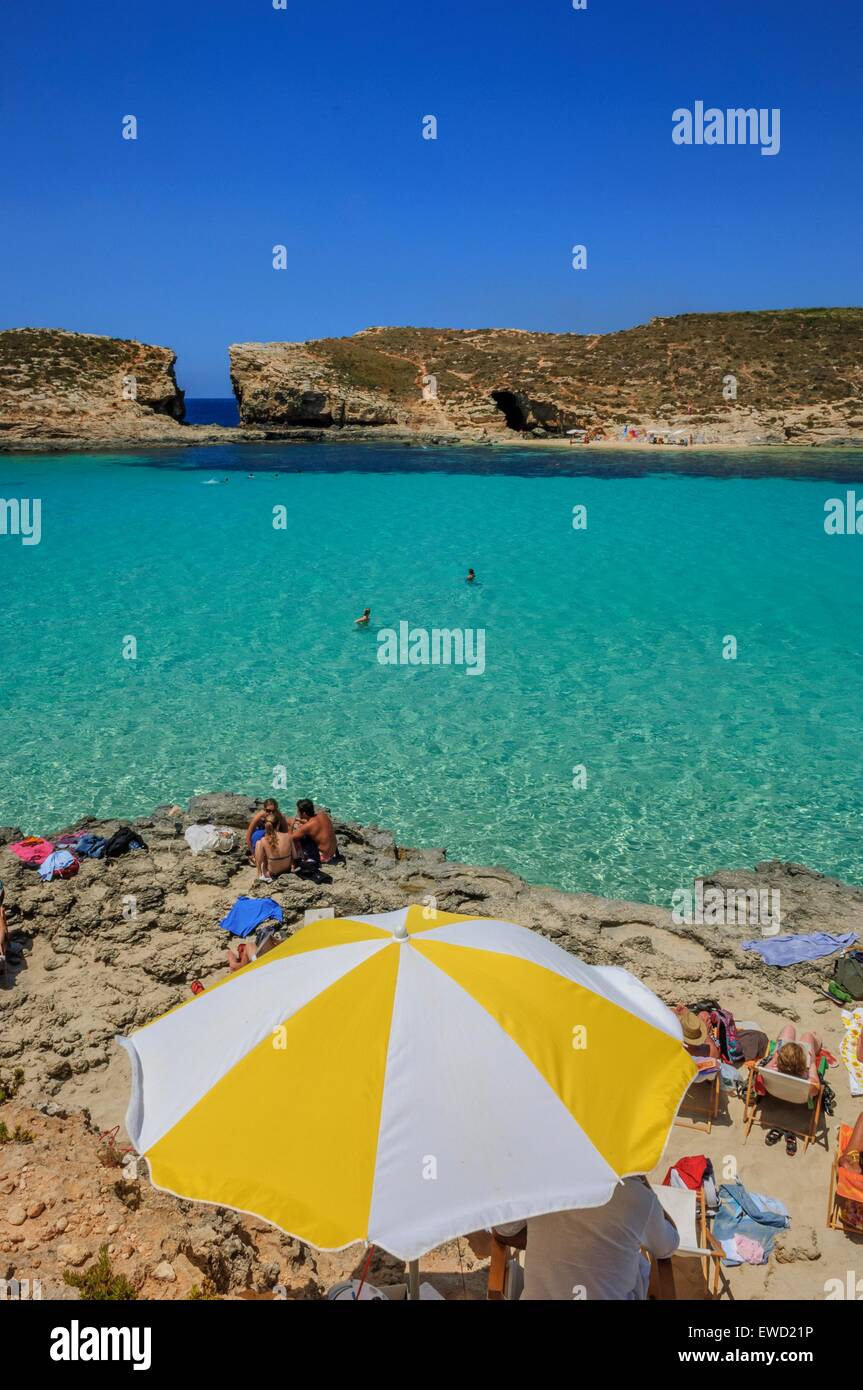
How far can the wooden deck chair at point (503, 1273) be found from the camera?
437cm

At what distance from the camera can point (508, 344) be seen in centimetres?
8994

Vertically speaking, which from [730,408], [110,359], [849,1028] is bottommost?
[849,1028]

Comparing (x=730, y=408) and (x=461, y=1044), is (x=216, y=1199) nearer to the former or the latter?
(x=461, y=1044)

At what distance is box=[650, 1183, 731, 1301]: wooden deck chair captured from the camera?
4977mm

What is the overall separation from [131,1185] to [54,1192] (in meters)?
0.48

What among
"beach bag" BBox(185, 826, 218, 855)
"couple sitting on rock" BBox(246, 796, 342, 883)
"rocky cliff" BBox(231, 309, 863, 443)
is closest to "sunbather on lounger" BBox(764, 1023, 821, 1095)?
"couple sitting on rock" BBox(246, 796, 342, 883)

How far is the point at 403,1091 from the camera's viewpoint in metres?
3.67

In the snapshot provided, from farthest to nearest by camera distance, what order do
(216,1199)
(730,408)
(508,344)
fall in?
(508,344) → (730,408) → (216,1199)

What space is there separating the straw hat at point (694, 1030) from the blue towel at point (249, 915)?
4311mm

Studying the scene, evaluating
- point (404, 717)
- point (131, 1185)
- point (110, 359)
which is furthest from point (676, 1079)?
point (110, 359)

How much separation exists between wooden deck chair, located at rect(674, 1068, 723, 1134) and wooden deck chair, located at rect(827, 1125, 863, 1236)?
3.06ft

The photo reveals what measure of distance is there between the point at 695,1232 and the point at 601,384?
78.6 metres

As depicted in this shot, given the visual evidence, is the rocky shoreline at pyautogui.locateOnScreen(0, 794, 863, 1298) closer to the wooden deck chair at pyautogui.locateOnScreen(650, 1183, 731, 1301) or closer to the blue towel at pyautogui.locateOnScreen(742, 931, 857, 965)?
the blue towel at pyautogui.locateOnScreen(742, 931, 857, 965)

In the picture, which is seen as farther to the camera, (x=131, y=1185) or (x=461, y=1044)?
(x=131, y=1185)
